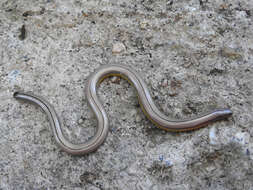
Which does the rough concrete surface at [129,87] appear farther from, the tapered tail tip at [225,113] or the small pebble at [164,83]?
the tapered tail tip at [225,113]

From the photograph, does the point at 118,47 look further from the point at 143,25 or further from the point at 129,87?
the point at 129,87

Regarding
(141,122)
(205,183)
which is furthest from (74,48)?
(205,183)

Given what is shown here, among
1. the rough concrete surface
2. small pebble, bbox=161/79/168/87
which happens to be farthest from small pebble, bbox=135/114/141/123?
small pebble, bbox=161/79/168/87

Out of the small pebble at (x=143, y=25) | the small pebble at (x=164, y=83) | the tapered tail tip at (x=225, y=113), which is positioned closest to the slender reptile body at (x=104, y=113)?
the tapered tail tip at (x=225, y=113)

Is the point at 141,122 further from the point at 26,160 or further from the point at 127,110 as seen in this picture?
the point at 26,160

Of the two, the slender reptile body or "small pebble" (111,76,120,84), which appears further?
"small pebble" (111,76,120,84)

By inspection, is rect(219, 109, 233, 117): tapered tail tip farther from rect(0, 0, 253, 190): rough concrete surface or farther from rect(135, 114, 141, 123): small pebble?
rect(135, 114, 141, 123): small pebble
